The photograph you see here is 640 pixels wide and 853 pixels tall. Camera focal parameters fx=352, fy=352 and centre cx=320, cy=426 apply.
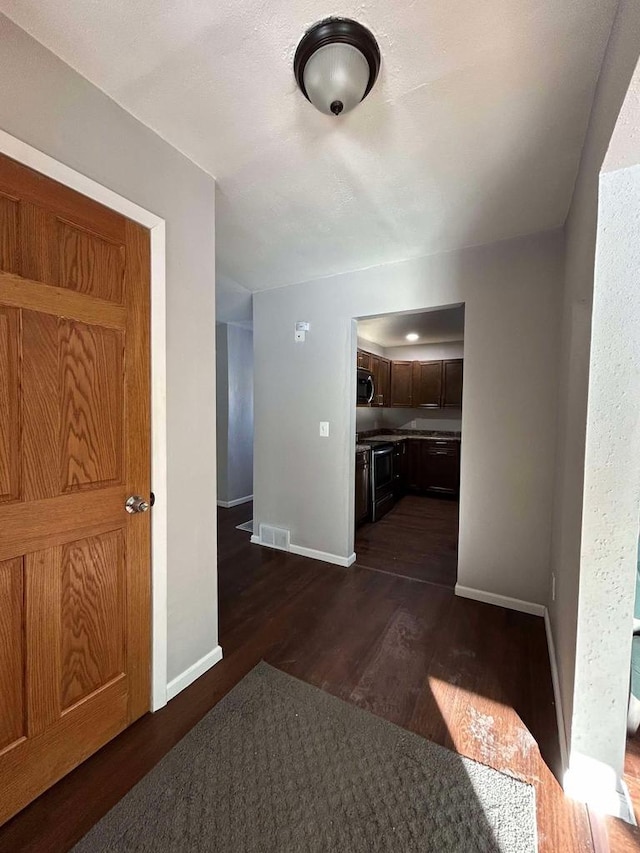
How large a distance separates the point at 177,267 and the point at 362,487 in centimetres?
290

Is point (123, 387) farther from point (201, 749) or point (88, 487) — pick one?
point (201, 749)

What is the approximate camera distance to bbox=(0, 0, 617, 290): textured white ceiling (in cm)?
104

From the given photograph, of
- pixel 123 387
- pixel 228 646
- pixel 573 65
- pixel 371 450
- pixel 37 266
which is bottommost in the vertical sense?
pixel 228 646

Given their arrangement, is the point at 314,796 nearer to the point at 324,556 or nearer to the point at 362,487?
the point at 324,556

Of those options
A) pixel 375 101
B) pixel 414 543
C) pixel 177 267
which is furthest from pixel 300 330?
pixel 414 543

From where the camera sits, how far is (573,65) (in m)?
1.15

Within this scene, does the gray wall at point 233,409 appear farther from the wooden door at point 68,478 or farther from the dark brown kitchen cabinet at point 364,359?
the wooden door at point 68,478

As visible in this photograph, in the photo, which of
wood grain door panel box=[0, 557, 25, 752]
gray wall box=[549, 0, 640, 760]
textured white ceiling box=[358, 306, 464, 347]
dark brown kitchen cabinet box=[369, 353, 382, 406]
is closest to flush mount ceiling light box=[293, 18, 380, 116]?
gray wall box=[549, 0, 640, 760]

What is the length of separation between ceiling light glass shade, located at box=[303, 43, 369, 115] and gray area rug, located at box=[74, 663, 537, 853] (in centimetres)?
235

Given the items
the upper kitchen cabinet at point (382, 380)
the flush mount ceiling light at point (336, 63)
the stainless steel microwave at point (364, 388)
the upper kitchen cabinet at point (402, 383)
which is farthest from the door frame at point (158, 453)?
the upper kitchen cabinet at point (402, 383)

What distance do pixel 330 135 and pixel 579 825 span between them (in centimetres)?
267

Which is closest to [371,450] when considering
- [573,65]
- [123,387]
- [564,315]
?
[564,315]

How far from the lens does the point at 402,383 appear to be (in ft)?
19.0

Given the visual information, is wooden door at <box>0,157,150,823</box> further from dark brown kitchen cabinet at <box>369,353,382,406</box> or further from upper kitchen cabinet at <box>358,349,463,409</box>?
upper kitchen cabinet at <box>358,349,463,409</box>
